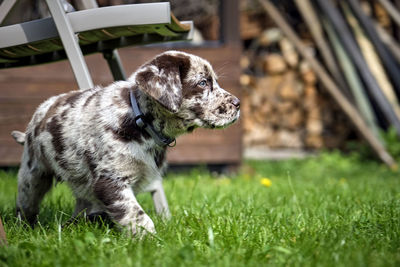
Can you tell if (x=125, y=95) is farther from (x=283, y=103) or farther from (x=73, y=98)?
(x=283, y=103)

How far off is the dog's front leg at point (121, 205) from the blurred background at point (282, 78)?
2.96 m

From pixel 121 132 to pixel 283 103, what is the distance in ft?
18.6

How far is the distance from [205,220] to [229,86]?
11.7 feet

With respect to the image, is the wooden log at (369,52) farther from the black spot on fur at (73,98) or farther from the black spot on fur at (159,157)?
the black spot on fur at (73,98)

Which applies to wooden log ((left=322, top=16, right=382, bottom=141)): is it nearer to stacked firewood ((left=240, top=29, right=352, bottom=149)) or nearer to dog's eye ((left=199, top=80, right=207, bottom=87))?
stacked firewood ((left=240, top=29, right=352, bottom=149))

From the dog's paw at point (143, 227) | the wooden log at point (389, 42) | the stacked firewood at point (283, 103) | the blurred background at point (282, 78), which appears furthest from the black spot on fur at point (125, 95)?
the stacked firewood at point (283, 103)

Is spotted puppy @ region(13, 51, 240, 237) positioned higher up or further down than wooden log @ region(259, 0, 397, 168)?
higher up

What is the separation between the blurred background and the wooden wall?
0.01m

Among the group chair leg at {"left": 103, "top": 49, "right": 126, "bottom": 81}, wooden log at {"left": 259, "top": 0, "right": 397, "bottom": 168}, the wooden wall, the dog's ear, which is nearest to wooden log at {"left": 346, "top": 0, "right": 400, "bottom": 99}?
wooden log at {"left": 259, "top": 0, "right": 397, "bottom": 168}

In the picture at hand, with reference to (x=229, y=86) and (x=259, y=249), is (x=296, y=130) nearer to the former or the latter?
(x=229, y=86)

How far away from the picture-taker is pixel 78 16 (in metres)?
2.70

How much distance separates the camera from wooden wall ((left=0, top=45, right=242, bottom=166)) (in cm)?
547

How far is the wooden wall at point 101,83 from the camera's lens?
5469 millimetres

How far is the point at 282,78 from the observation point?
7.73 metres
